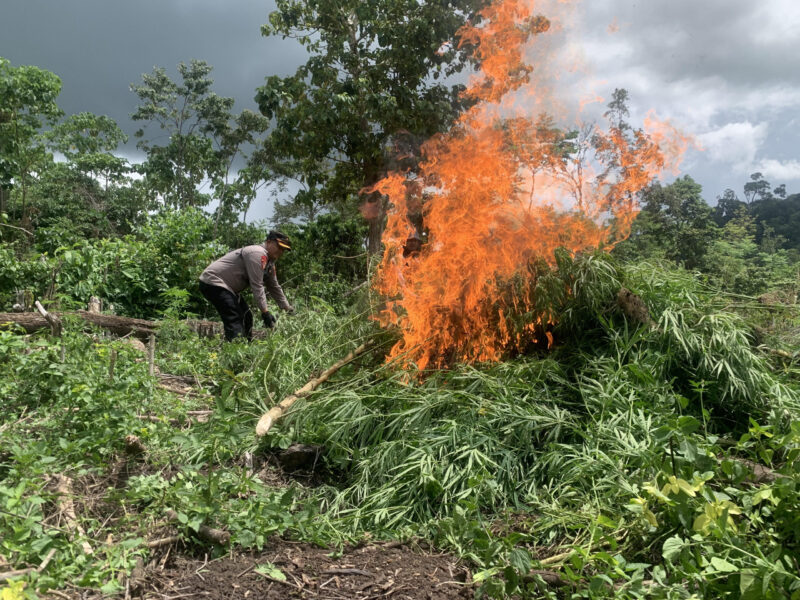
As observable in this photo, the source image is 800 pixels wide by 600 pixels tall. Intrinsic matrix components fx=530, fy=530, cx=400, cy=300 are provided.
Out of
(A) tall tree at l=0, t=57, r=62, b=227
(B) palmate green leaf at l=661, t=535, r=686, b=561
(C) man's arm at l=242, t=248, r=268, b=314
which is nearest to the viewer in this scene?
(B) palmate green leaf at l=661, t=535, r=686, b=561

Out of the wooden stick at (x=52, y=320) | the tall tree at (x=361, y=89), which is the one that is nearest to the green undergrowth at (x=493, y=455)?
the wooden stick at (x=52, y=320)

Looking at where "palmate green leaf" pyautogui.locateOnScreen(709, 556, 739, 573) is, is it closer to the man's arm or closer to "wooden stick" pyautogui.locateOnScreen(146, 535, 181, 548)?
"wooden stick" pyautogui.locateOnScreen(146, 535, 181, 548)

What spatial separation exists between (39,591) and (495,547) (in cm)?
178

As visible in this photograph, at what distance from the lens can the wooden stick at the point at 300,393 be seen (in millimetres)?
3803

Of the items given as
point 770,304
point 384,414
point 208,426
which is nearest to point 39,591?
point 208,426

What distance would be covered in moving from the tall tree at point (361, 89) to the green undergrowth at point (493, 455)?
9608 mm

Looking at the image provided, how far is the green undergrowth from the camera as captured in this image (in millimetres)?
2172

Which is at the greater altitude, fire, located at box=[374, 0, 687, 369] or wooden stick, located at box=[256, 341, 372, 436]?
fire, located at box=[374, 0, 687, 369]

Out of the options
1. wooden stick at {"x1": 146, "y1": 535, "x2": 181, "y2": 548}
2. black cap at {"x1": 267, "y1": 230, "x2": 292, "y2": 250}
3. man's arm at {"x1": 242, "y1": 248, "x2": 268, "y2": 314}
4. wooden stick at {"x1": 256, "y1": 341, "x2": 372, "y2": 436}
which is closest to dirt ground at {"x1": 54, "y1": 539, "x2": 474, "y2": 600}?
wooden stick at {"x1": 146, "y1": 535, "x2": 181, "y2": 548}

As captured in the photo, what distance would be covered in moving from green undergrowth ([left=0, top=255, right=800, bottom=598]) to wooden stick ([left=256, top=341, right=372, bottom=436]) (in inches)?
3.5

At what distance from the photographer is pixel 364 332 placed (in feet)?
16.6

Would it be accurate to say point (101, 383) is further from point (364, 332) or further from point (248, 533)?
point (364, 332)

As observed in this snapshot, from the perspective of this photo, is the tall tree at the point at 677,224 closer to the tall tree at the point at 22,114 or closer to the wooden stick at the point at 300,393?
the wooden stick at the point at 300,393

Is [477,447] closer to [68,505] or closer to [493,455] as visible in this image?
[493,455]
